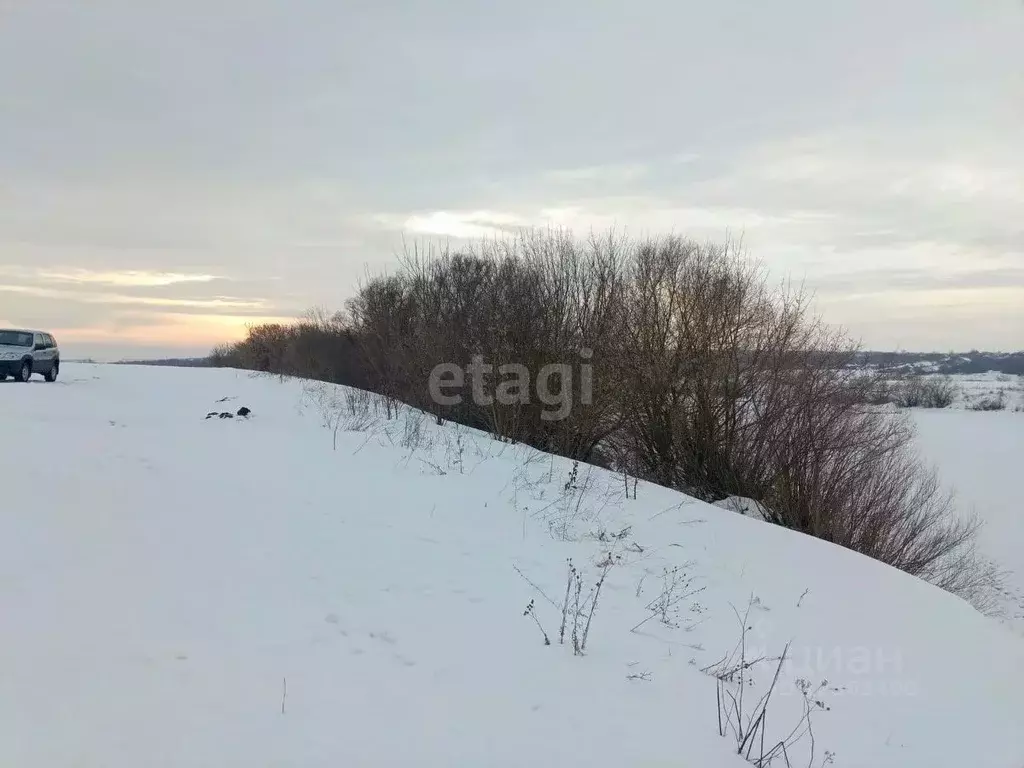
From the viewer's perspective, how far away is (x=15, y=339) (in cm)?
1812

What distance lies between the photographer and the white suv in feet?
58.3

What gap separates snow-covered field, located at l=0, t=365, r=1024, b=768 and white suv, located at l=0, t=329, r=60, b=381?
37.6 feet

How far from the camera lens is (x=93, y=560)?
4.59 meters

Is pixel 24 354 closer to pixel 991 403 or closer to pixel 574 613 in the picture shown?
pixel 574 613

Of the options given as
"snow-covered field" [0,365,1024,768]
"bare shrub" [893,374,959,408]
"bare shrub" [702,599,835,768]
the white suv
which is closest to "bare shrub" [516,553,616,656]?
"snow-covered field" [0,365,1024,768]

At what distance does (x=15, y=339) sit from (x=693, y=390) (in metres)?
19.0

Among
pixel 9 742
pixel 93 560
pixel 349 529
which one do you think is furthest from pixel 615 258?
pixel 9 742

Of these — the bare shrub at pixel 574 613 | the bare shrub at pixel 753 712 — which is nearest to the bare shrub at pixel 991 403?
the bare shrub at pixel 753 712

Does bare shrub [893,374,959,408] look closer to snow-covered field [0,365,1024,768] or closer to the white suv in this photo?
snow-covered field [0,365,1024,768]

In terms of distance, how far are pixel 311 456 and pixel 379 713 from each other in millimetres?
6171

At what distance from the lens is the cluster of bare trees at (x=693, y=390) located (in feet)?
48.4

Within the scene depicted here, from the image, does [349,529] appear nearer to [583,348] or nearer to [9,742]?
[9,742]

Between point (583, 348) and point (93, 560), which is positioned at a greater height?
point (583, 348)

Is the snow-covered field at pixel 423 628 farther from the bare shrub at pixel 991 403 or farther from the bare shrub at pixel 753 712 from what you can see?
the bare shrub at pixel 991 403
